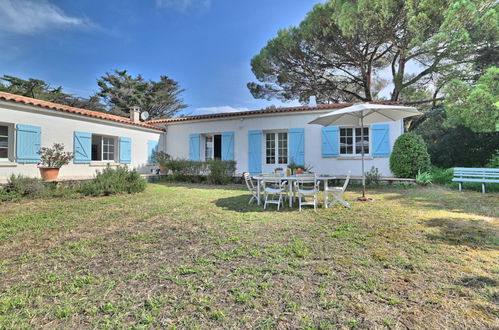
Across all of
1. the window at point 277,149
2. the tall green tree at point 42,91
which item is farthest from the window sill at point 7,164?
the tall green tree at point 42,91

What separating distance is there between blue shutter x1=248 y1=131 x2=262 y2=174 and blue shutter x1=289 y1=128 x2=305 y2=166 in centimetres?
143

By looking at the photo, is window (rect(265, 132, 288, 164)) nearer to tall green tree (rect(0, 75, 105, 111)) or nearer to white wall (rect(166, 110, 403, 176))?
white wall (rect(166, 110, 403, 176))

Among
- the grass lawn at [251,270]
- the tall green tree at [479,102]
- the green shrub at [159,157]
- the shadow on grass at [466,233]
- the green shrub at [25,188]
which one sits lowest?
the grass lawn at [251,270]

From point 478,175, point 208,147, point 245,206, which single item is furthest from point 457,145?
point 208,147

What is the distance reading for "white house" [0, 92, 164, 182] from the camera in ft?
24.7

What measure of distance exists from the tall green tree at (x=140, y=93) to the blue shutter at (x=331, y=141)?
2016 cm

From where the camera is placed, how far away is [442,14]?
9.62 meters

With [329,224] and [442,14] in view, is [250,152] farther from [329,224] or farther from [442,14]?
[442,14]

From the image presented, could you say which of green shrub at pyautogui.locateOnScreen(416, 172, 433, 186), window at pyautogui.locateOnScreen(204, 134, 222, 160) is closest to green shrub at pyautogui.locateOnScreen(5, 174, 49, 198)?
window at pyautogui.locateOnScreen(204, 134, 222, 160)

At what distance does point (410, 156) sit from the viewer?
325 inches

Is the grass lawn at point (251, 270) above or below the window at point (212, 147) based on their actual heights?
below

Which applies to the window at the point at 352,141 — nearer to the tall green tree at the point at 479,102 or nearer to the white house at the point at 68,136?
the tall green tree at the point at 479,102

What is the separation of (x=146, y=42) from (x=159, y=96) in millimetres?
12338

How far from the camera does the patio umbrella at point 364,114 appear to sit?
545 centimetres
